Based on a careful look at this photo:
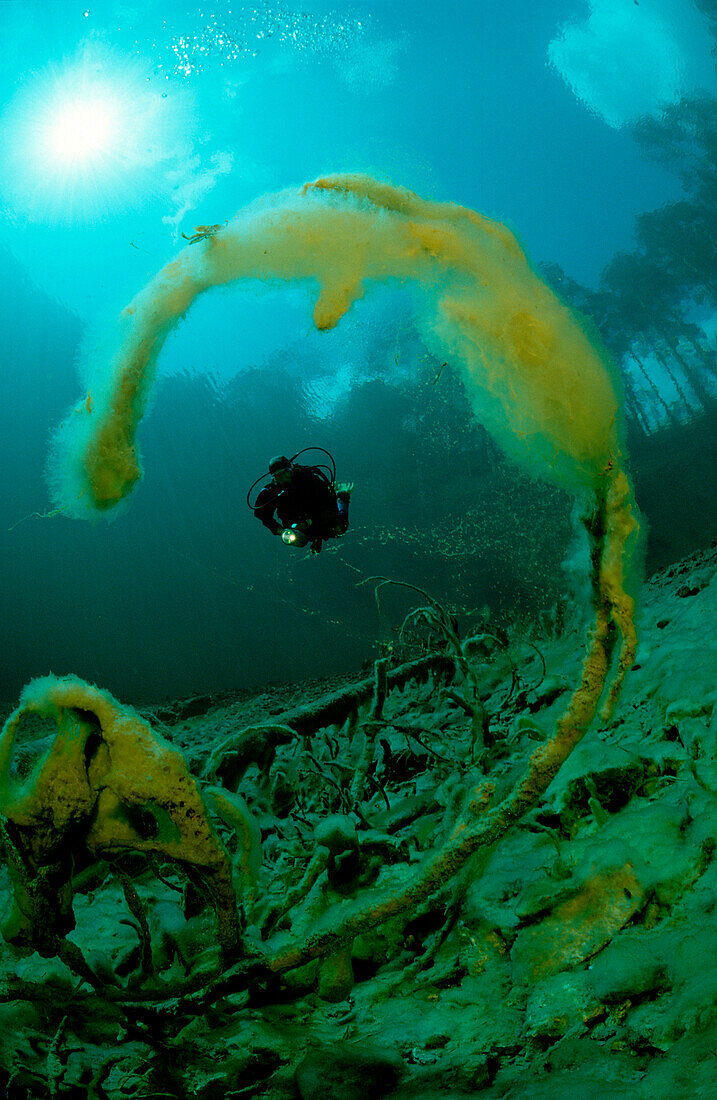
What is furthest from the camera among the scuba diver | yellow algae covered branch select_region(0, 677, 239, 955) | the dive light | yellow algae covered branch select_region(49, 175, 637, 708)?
the dive light

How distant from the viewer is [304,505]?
5.73 metres

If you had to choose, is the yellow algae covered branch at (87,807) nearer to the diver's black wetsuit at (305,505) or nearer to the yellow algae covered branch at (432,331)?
the yellow algae covered branch at (432,331)

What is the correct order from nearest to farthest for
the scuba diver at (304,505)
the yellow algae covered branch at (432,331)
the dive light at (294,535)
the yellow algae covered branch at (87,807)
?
the yellow algae covered branch at (87,807) → the yellow algae covered branch at (432,331) → the scuba diver at (304,505) → the dive light at (294,535)

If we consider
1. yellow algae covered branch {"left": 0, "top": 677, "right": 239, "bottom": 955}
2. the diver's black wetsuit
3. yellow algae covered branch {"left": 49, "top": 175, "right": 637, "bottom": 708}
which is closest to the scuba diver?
the diver's black wetsuit

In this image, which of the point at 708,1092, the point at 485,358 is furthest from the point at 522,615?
the point at 708,1092

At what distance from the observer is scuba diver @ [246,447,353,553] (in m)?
5.62

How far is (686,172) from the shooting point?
89.9 feet

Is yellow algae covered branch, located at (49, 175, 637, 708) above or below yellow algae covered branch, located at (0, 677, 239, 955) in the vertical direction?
above

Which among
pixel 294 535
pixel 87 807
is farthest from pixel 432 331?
pixel 87 807

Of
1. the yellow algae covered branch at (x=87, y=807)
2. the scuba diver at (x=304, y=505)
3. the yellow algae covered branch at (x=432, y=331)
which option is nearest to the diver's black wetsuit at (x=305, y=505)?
the scuba diver at (x=304, y=505)

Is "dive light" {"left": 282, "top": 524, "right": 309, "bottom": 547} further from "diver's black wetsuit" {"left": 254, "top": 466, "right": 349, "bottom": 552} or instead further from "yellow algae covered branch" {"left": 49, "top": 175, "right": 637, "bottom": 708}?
"yellow algae covered branch" {"left": 49, "top": 175, "right": 637, "bottom": 708}

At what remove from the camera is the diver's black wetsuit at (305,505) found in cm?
562

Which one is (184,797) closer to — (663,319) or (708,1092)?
(708,1092)

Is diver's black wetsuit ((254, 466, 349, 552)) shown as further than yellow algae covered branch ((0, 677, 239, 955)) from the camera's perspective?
Yes
